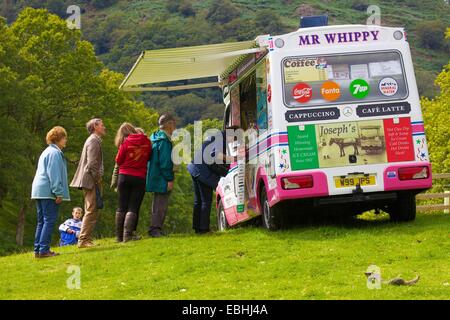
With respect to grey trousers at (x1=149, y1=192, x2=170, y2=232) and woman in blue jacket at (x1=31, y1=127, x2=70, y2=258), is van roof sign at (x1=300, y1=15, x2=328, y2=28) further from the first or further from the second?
woman in blue jacket at (x1=31, y1=127, x2=70, y2=258)

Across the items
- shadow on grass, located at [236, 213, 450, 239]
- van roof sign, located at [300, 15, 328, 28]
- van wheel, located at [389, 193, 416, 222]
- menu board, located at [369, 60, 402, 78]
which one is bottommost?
shadow on grass, located at [236, 213, 450, 239]

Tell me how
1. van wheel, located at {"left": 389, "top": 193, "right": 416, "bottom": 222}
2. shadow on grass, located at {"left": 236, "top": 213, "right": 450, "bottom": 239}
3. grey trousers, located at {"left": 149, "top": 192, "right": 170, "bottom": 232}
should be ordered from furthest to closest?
grey trousers, located at {"left": 149, "top": 192, "right": 170, "bottom": 232}
van wheel, located at {"left": 389, "top": 193, "right": 416, "bottom": 222}
shadow on grass, located at {"left": 236, "top": 213, "right": 450, "bottom": 239}

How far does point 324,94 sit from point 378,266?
3.75 meters

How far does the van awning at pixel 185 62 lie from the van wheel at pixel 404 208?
3.52m

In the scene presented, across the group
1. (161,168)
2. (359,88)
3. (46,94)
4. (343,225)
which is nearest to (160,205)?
(161,168)

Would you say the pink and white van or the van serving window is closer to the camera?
the pink and white van

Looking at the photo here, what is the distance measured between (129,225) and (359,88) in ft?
14.6

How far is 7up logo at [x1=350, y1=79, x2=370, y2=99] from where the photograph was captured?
14.8 meters

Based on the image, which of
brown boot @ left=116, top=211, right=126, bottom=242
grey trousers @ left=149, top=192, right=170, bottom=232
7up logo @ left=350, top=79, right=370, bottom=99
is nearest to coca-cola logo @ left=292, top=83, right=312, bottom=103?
7up logo @ left=350, top=79, right=370, bottom=99

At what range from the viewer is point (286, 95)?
1463 cm

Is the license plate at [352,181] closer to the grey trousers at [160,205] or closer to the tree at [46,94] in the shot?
the grey trousers at [160,205]

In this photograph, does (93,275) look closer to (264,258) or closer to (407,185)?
(264,258)

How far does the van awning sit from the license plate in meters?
2.51
